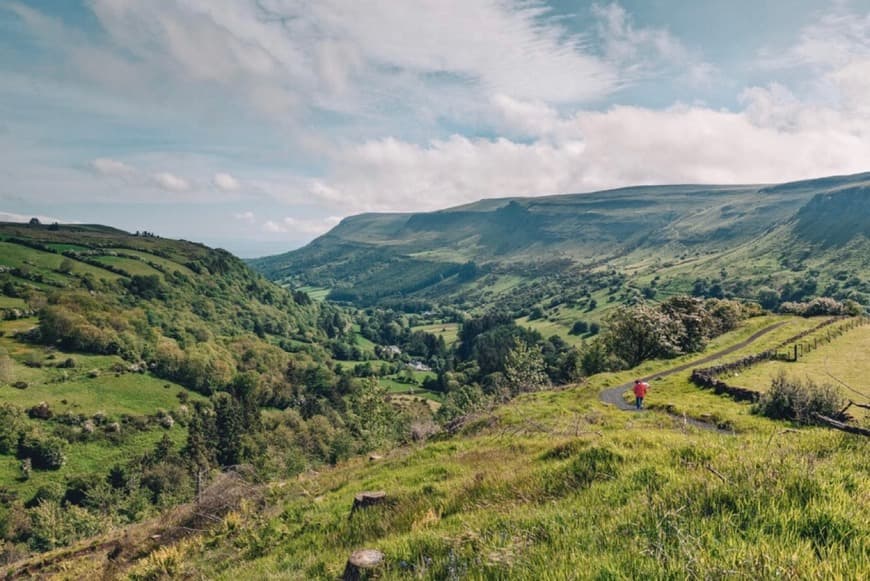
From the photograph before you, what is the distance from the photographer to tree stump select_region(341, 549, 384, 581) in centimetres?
597

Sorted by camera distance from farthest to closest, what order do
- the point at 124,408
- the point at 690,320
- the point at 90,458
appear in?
the point at 124,408 < the point at 90,458 < the point at 690,320

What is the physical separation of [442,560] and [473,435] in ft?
61.6

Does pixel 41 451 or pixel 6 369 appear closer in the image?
pixel 41 451

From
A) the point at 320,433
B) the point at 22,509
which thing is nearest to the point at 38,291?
the point at 22,509

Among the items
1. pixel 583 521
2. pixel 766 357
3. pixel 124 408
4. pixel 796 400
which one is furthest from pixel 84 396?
pixel 766 357

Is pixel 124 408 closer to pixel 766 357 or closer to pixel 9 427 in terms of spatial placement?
pixel 9 427

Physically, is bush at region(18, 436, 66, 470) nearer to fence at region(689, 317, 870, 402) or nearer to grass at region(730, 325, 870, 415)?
fence at region(689, 317, 870, 402)

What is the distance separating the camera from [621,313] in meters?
58.9

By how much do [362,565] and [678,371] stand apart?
45.7 meters

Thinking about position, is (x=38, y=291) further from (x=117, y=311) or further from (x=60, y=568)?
(x=60, y=568)

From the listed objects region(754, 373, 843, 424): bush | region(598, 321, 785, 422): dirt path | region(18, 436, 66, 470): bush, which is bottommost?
region(18, 436, 66, 470): bush

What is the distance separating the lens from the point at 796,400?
22.1 meters

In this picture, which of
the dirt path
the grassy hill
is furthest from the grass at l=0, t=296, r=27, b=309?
the dirt path

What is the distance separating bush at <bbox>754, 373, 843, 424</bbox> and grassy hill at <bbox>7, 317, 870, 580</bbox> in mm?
15742
